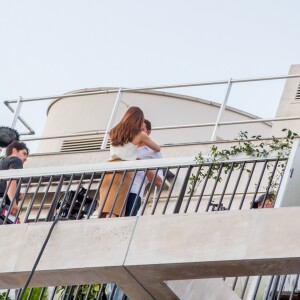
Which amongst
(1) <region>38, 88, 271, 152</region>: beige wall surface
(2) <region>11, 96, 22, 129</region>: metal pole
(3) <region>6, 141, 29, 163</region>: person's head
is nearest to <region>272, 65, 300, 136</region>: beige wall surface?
(1) <region>38, 88, 271, 152</region>: beige wall surface

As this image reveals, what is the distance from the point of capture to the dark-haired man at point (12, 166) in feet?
54.9

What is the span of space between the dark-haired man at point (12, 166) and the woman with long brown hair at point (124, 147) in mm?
1085

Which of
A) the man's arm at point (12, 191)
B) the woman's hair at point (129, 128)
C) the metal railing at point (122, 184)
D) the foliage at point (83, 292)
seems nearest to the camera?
the metal railing at point (122, 184)

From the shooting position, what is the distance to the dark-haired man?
16719 millimetres

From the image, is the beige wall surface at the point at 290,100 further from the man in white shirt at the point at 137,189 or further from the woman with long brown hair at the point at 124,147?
the man in white shirt at the point at 137,189

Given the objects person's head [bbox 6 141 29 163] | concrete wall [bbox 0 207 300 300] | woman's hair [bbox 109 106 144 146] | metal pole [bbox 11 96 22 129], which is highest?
metal pole [bbox 11 96 22 129]

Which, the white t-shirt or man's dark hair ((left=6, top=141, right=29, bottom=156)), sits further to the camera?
man's dark hair ((left=6, top=141, right=29, bottom=156))

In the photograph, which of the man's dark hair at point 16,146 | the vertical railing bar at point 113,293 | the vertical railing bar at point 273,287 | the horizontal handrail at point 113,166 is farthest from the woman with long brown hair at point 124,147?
the vertical railing bar at point 273,287

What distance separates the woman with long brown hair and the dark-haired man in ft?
3.56

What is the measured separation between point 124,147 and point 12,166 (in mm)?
1457

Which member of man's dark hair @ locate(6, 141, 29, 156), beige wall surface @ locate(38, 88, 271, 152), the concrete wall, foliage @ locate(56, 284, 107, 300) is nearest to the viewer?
the concrete wall

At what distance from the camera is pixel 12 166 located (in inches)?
672

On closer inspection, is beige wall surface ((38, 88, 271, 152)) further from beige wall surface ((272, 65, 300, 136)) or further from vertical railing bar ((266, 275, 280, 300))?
vertical railing bar ((266, 275, 280, 300))

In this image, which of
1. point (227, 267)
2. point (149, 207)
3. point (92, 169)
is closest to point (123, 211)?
point (92, 169)
